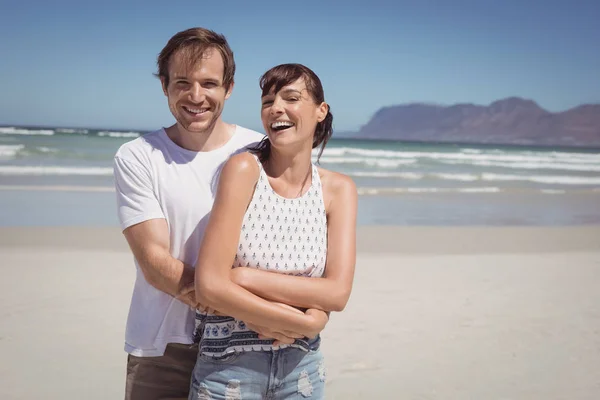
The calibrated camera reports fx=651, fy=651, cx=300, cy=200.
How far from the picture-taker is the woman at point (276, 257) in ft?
6.84

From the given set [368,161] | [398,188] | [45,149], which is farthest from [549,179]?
[45,149]

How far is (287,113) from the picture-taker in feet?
7.32

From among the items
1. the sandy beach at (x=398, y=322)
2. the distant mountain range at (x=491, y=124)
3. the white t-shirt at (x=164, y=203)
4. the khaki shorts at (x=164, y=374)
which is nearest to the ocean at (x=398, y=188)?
the sandy beach at (x=398, y=322)

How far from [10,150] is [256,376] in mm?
23250

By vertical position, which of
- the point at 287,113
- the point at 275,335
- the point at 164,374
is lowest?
the point at 164,374

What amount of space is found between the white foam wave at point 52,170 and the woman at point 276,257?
1571 centimetres

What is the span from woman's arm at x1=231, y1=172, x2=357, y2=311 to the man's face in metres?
0.50

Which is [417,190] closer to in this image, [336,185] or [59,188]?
[59,188]

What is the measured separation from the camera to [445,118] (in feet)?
259

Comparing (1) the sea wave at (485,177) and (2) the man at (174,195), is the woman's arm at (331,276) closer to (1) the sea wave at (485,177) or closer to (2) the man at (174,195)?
(2) the man at (174,195)

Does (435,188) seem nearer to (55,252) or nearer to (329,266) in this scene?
(55,252)

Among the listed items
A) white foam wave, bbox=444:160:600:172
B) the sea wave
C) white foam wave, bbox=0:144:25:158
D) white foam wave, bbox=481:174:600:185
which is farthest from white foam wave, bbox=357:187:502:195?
white foam wave, bbox=0:144:25:158

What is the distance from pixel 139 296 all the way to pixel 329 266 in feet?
2.43

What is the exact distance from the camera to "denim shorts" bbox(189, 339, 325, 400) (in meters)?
2.15
